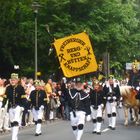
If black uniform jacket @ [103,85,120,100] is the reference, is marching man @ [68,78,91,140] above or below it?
below

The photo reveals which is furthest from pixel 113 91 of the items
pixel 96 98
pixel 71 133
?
pixel 71 133

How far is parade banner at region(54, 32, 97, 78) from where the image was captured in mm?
19641

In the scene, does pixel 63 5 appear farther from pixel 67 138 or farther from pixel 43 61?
pixel 67 138

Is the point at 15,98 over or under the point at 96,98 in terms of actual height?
under

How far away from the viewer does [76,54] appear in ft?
65.3

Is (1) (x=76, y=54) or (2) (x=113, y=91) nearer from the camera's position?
(1) (x=76, y=54)

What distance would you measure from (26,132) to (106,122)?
562cm

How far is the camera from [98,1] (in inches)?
1665

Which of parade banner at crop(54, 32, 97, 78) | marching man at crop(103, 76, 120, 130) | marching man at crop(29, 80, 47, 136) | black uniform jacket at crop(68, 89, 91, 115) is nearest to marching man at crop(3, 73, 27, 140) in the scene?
black uniform jacket at crop(68, 89, 91, 115)

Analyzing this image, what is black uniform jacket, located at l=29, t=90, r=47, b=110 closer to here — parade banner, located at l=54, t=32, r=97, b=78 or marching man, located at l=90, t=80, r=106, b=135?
parade banner, located at l=54, t=32, r=97, b=78

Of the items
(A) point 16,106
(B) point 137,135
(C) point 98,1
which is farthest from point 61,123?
(C) point 98,1

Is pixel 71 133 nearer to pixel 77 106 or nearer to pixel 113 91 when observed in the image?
pixel 113 91

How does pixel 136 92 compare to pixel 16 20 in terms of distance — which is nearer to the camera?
pixel 136 92

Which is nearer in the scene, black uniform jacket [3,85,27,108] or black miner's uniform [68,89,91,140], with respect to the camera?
black miner's uniform [68,89,91,140]
